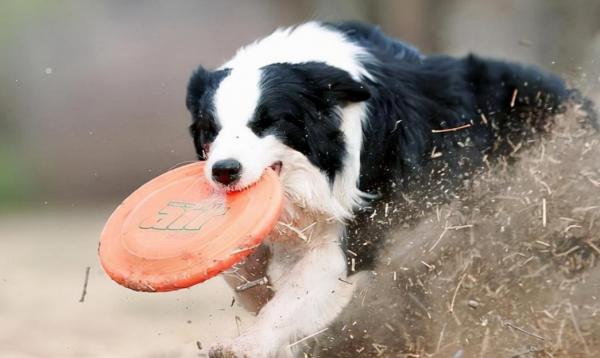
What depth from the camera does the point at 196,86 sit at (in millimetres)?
5477

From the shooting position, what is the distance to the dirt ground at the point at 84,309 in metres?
6.32

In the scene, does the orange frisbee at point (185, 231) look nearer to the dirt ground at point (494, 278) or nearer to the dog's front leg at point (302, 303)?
the dog's front leg at point (302, 303)

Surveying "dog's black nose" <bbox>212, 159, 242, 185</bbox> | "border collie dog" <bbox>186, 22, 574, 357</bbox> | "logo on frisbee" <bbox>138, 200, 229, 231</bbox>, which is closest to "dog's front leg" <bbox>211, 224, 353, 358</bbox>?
"border collie dog" <bbox>186, 22, 574, 357</bbox>

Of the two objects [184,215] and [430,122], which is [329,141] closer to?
[430,122]

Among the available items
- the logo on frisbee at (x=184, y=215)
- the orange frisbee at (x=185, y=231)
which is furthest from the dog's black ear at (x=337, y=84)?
the logo on frisbee at (x=184, y=215)

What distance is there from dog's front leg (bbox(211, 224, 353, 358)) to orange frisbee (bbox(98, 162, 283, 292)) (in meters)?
0.50

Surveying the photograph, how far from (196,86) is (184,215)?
92cm

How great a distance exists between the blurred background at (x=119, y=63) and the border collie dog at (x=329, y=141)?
470cm

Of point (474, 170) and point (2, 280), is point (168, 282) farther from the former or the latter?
point (2, 280)

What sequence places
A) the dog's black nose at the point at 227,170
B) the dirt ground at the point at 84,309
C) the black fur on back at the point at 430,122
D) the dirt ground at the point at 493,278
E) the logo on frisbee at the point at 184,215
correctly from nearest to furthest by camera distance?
the dog's black nose at the point at 227,170 → the logo on frisbee at the point at 184,215 → the dirt ground at the point at 493,278 → the black fur on back at the point at 430,122 → the dirt ground at the point at 84,309

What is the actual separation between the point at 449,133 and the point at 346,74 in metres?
0.89

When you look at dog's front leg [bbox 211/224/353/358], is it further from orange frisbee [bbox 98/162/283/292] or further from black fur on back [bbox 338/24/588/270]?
orange frisbee [bbox 98/162/283/292]

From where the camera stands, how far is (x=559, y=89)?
6.27 m

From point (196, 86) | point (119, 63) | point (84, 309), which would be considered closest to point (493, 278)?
point (196, 86)
